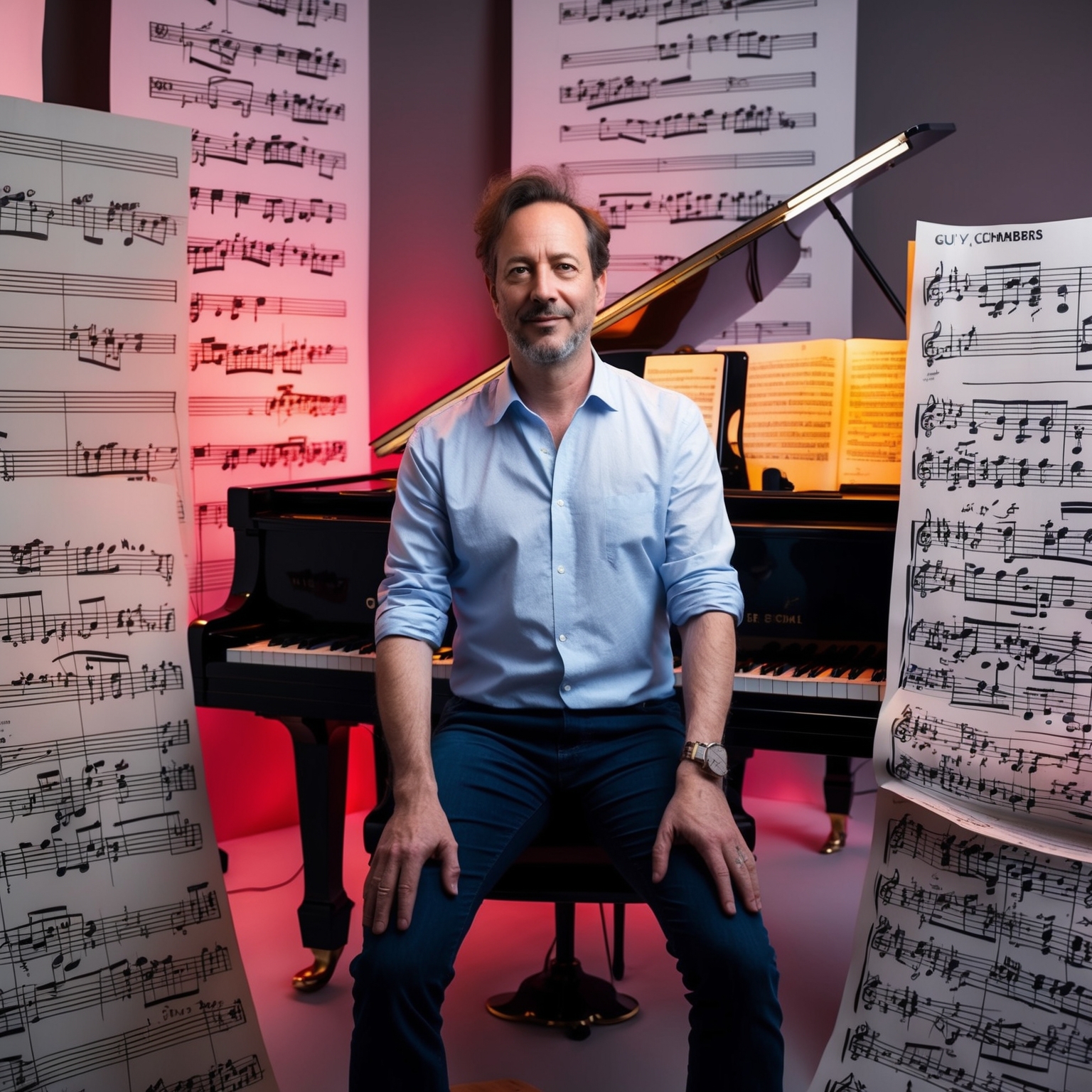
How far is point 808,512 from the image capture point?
2354 mm

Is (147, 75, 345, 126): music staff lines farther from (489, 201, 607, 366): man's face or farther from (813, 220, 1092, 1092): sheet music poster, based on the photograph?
(813, 220, 1092, 1092): sheet music poster

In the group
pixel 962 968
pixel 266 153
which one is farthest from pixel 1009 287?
pixel 266 153

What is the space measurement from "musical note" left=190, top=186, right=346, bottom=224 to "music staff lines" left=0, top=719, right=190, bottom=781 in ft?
6.06

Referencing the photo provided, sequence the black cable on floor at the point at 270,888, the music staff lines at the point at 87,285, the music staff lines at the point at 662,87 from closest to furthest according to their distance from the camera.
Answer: the music staff lines at the point at 87,285, the black cable on floor at the point at 270,888, the music staff lines at the point at 662,87

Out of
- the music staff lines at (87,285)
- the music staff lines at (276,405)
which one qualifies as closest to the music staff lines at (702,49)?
the music staff lines at (276,405)

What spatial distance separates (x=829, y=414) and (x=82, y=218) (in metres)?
1.57

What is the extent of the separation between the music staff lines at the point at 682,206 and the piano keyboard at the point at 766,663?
1912mm

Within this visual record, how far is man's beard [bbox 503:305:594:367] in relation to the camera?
2.03 meters

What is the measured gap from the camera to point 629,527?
204 cm

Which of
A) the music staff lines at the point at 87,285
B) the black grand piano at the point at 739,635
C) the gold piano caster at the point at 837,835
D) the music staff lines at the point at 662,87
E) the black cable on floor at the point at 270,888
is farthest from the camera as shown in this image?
the music staff lines at the point at 662,87

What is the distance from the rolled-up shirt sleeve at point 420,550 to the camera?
2.08 m

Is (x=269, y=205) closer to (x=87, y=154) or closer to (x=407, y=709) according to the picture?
(x=87, y=154)

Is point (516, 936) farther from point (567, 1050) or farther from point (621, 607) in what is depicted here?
point (621, 607)

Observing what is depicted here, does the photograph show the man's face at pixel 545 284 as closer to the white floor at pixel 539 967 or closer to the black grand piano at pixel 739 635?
the black grand piano at pixel 739 635
